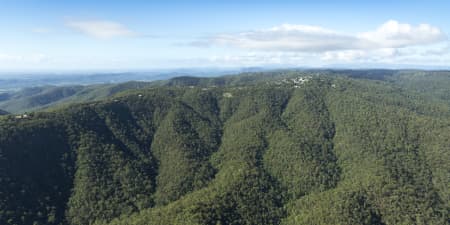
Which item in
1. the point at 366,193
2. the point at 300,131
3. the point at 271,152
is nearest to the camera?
the point at 366,193

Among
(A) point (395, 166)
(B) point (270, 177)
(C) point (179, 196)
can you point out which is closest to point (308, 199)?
(B) point (270, 177)

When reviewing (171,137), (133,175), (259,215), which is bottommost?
(259,215)

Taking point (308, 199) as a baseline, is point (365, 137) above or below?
above

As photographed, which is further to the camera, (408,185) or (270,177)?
(270,177)

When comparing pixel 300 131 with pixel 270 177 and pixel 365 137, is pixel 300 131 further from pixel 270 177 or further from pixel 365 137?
pixel 270 177

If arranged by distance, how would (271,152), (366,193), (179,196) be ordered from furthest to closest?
(271,152) < (179,196) < (366,193)

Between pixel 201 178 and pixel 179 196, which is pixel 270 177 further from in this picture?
pixel 179 196
